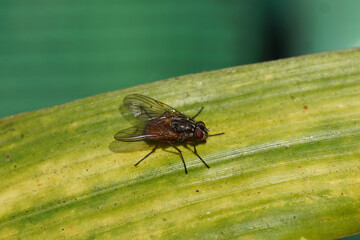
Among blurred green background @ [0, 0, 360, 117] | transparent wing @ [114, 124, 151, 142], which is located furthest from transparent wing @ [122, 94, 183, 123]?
blurred green background @ [0, 0, 360, 117]

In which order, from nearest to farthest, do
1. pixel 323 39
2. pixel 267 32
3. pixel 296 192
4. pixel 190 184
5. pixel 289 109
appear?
pixel 296 192, pixel 190 184, pixel 289 109, pixel 323 39, pixel 267 32

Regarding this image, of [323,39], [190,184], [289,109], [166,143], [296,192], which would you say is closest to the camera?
[296,192]

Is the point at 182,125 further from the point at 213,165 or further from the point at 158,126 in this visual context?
the point at 213,165

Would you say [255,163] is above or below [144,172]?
above

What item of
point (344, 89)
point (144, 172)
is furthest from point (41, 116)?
point (344, 89)

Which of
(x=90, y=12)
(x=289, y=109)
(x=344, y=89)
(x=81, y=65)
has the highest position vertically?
(x=344, y=89)

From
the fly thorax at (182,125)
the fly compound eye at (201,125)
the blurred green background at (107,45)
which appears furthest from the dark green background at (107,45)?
the fly compound eye at (201,125)

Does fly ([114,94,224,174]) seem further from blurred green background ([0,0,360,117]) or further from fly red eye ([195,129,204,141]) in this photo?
blurred green background ([0,0,360,117])

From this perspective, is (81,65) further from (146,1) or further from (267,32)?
(267,32)
